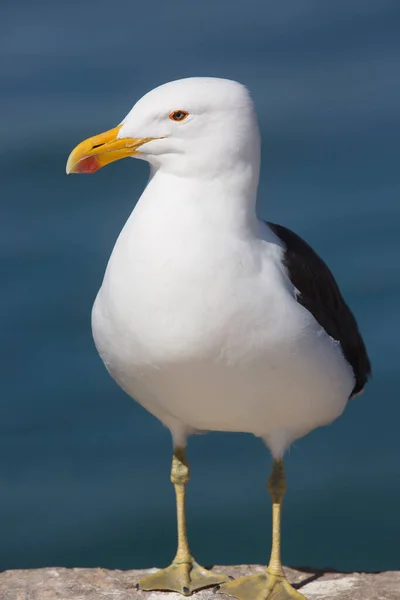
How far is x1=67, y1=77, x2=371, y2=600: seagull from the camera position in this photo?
5.69 m

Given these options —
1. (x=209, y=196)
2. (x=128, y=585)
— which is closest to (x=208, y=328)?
(x=209, y=196)

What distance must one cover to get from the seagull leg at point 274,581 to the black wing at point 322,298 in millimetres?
567

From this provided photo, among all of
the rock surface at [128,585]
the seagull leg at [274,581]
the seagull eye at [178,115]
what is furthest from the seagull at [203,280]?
the rock surface at [128,585]

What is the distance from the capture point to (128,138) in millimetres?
5824

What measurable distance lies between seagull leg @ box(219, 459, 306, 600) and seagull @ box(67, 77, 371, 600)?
653mm

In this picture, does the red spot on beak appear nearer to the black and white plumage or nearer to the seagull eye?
the black and white plumage

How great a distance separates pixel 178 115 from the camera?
18.9ft

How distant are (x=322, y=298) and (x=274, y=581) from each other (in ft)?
4.52

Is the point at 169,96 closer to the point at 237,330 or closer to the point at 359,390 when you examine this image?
the point at 237,330

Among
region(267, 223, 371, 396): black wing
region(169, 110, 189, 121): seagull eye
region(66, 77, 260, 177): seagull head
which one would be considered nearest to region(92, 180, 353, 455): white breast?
region(267, 223, 371, 396): black wing

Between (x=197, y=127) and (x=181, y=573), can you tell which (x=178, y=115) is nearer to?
(x=197, y=127)

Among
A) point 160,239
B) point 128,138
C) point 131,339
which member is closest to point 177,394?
point 131,339

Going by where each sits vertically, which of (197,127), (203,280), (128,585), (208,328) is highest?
(197,127)

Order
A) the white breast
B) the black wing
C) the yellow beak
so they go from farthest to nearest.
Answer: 1. the black wing
2. the yellow beak
3. the white breast
